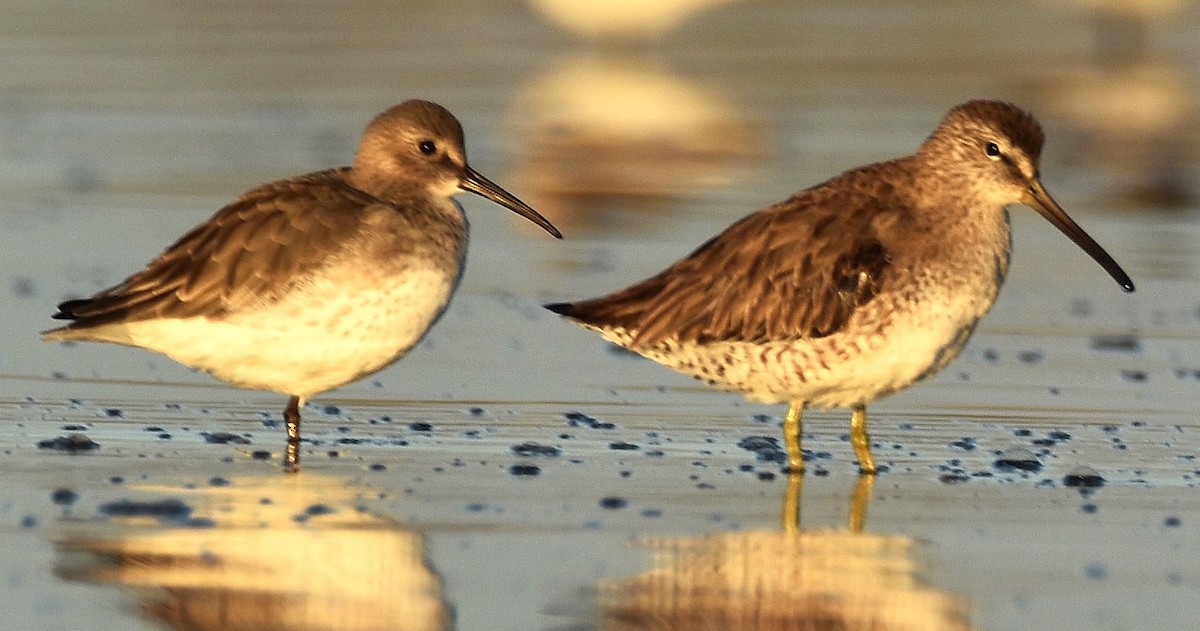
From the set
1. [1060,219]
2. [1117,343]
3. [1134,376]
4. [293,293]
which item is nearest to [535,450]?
[293,293]

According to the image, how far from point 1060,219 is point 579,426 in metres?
2.15

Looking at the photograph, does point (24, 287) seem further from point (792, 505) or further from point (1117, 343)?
point (1117, 343)

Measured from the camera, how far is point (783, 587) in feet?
23.7

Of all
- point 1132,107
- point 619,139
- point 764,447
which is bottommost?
point 764,447

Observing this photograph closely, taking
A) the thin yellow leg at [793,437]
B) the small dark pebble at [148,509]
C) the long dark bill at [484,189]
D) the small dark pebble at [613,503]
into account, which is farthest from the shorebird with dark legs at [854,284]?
the small dark pebble at [148,509]

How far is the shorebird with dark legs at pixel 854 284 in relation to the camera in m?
8.91

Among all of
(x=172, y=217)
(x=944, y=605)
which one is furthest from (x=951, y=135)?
(x=172, y=217)

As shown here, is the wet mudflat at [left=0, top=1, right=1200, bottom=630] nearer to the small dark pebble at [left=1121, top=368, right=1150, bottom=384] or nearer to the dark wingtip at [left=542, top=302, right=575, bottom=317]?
the small dark pebble at [left=1121, top=368, right=1150, bottom=384]

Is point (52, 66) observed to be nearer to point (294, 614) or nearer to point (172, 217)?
point (172, 217)

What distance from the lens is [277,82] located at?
1995cm

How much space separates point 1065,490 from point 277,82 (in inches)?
491

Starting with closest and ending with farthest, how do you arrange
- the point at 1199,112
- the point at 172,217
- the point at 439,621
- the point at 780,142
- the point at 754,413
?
the point at 439,621
the point at 754,413
the point at 172,217
the point at 780,142
the point at 1199,112

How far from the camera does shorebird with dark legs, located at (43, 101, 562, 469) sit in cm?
889

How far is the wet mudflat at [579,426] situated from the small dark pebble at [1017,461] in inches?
0.6
